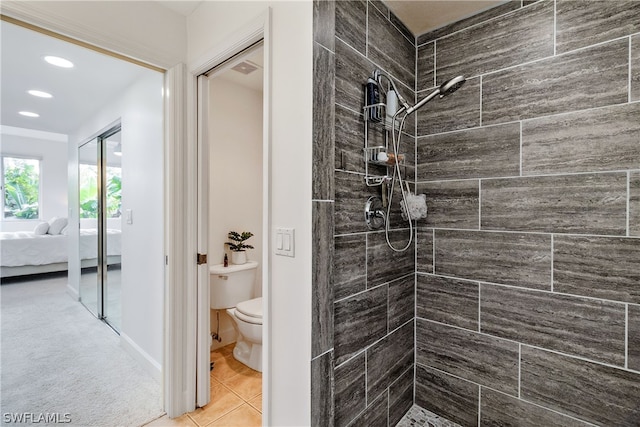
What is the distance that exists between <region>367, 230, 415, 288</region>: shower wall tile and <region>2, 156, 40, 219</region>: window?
7.56m

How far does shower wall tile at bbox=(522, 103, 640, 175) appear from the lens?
50.2 inches

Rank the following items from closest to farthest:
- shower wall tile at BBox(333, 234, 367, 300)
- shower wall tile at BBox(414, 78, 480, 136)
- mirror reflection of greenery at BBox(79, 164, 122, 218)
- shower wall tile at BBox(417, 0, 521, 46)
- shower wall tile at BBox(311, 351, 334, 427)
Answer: shower wall tile at BBox(311, 351, 334, 427)
shower wall tile at BBox(333, 234, 367, 300)
shower wall tile at BBox(417, 0, 521, 46)
shower wall tile at BBox(414, 78, 480, 136)
mirror reflection of greenery at BBox(79, 164, 122, 218)

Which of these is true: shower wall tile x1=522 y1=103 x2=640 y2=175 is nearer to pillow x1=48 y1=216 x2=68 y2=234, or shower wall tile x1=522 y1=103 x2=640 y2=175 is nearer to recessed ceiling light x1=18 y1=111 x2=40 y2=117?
recessed ceiling light x1=18 y1=111 x2=40 y2=117

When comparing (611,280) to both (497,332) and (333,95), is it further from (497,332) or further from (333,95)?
(333,95)

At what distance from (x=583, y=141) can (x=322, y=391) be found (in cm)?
159

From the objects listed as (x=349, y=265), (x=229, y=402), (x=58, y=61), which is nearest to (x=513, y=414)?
(x=349, y=265)

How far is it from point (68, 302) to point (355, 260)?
441cm

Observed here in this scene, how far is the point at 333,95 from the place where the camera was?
1.17 m

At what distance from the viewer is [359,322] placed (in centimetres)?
138

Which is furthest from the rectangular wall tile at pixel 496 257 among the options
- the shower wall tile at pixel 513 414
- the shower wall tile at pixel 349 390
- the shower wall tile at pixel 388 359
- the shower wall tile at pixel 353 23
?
the shower wall tile at pixel 353 23

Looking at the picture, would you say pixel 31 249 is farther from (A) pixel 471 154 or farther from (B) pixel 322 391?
(A) pixel 471 154

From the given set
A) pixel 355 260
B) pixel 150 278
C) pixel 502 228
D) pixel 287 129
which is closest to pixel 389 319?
pixel 355 260

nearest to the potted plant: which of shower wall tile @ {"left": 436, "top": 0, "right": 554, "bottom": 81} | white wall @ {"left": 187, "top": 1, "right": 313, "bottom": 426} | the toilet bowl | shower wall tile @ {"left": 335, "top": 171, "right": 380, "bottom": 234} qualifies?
the toilet bowl

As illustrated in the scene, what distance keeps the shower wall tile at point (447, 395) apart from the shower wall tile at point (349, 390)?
2.06 feet
